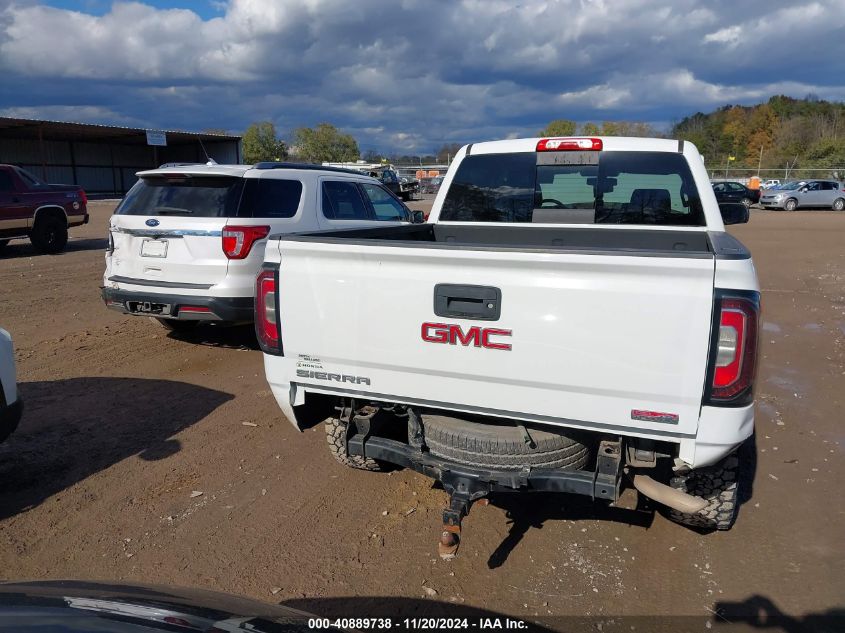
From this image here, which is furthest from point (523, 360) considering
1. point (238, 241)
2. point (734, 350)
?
point (238, 241)

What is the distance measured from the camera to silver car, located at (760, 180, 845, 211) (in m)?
34.6

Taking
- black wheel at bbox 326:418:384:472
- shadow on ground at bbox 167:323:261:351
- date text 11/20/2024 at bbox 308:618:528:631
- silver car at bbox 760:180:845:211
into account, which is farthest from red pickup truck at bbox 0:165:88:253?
silver car at bbox 760:180:845:211

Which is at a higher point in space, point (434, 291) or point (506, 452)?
point (434, 291)

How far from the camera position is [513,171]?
5.18 metres

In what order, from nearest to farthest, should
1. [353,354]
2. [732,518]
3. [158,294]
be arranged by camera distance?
[353,354], [732,518], [158,294]

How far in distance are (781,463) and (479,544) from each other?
2.46m

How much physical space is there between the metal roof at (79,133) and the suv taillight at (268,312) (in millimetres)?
34577

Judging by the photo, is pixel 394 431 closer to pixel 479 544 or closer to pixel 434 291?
pixel 479 544

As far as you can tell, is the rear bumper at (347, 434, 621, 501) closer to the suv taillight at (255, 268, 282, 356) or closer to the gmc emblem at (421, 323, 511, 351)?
the gmc emblem at (421, 323, 511, 351)

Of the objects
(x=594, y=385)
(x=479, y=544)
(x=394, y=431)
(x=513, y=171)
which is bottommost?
(x=479, y=544)

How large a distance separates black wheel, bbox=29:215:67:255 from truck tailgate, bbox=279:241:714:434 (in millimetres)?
13909

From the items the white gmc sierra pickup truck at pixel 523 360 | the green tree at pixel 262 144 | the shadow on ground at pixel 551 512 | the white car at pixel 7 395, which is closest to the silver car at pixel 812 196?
the shadow on ground at pixel 551 512

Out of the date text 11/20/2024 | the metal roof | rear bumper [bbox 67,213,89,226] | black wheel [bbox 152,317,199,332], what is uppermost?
the metal roof

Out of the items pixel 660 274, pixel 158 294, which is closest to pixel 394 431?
pixel 660 274
